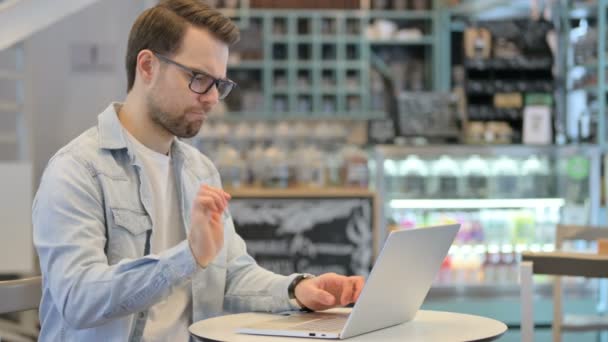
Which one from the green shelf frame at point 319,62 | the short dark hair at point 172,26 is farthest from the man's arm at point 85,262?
the green shelf frame at point 319,62

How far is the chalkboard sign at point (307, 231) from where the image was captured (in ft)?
18.1

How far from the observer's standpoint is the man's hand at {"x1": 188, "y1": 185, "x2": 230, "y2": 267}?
188 centimetres

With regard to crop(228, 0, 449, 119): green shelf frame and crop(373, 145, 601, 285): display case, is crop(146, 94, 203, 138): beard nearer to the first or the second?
crop(373, 145, 601, 285): display case

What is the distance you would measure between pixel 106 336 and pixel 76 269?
8.0 inches

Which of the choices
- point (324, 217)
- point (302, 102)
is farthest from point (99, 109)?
point (302, 102)

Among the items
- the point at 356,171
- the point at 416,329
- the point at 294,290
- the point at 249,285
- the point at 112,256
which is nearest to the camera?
the point at 416,329

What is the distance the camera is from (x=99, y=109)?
5.04 metres

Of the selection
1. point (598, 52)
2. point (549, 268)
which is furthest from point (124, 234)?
point (598, 52)

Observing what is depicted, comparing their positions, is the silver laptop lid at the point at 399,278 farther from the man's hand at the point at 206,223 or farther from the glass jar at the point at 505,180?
the glass jar at the point at 505,180

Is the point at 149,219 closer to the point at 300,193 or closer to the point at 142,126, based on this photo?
the point at 142,126

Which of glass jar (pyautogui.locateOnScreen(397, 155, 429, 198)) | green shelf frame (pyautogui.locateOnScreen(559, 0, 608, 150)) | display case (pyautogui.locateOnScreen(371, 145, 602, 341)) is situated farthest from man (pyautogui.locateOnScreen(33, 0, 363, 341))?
green shelf frame (pyautogui.locateOnScreen(559, 0, 608, 150))

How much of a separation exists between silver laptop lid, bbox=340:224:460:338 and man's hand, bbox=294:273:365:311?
17 centimetres

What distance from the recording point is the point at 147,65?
2314mm

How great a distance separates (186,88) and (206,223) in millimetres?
480
